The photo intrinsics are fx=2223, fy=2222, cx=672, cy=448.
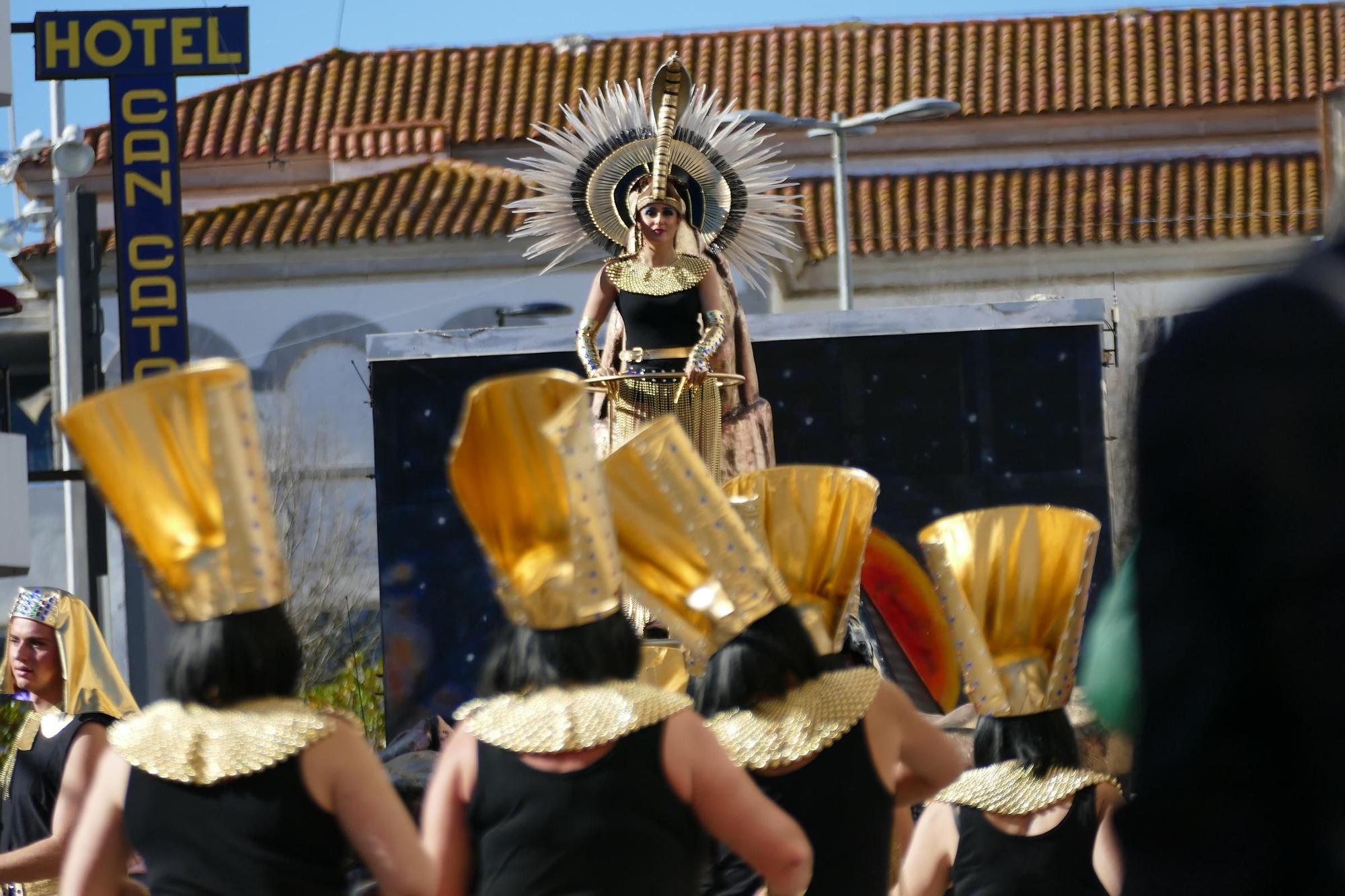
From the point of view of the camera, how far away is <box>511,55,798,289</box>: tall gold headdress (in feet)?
29.2

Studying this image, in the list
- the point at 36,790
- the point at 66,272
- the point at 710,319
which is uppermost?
the point at 66,272

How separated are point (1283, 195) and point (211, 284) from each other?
15255mm

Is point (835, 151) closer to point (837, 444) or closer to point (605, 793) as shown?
point (837, 444)

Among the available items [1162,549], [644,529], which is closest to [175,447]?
[644,529]

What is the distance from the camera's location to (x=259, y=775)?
3.31 meters

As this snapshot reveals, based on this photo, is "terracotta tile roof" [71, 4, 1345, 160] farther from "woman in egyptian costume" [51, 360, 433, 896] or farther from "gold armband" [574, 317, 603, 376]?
"woman in egyptian costume" [51, 360, 433, 896]

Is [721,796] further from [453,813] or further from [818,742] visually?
[818,742]

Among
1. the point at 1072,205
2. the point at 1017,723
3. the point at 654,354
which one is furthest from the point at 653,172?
the point at 1072,205

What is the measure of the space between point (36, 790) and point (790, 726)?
8.85 feet

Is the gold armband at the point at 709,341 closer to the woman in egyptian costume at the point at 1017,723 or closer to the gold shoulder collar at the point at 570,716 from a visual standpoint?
the woman in egyptian costume at the point at 1017,723

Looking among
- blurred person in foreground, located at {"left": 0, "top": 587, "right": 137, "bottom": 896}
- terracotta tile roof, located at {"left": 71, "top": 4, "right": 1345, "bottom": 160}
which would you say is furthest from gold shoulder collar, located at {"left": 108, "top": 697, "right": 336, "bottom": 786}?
terracotta tile roof, located at {"left": 71, "top": 4, "right": 1345, "bottom": 160}

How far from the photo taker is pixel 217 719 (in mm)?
3387

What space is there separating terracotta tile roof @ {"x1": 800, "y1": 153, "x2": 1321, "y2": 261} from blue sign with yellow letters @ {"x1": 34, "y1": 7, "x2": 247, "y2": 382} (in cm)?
1137

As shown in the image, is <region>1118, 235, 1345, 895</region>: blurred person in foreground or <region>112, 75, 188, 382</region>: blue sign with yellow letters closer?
<region>1118, 235, 1345, 895</region>: blurred person in foreground
